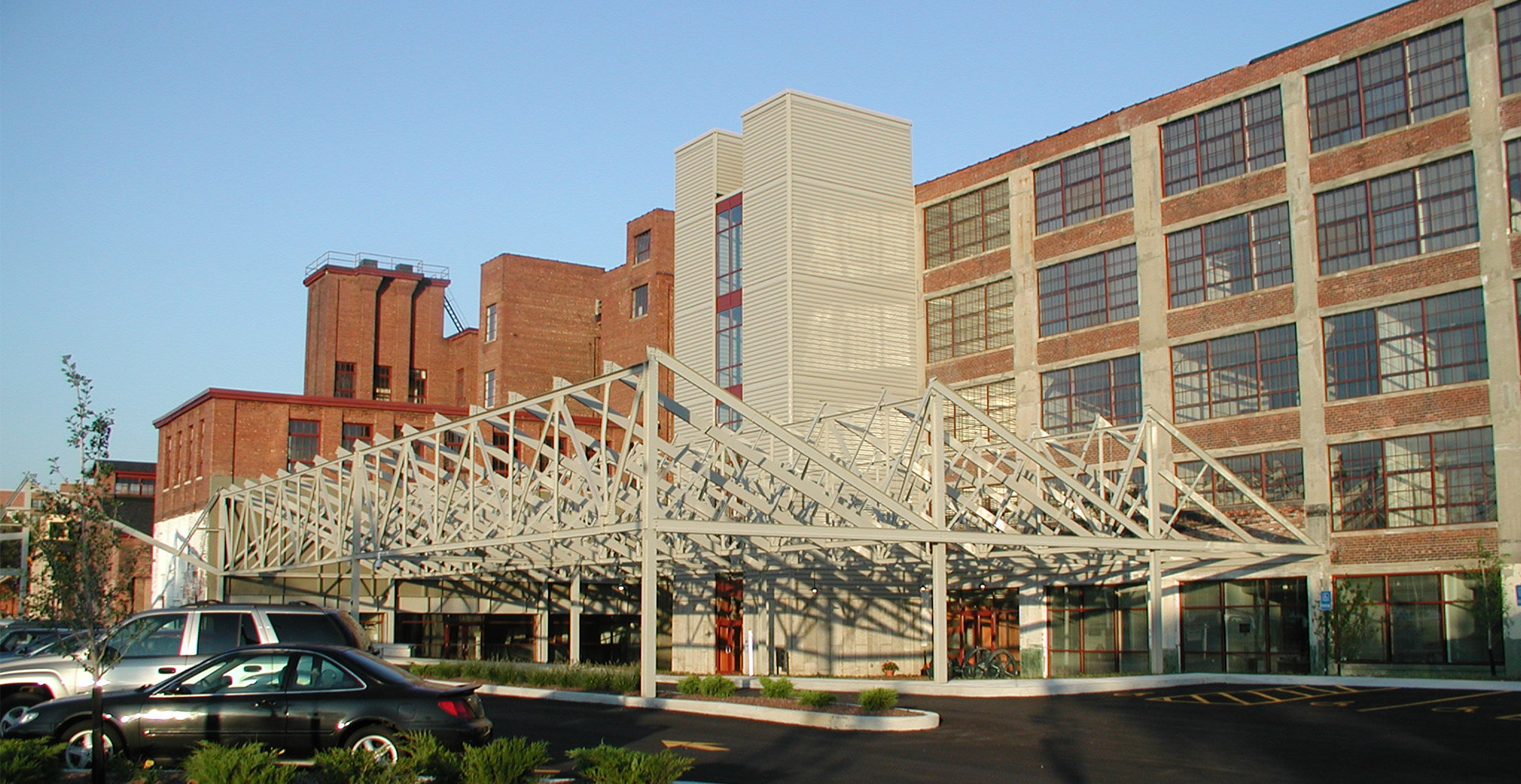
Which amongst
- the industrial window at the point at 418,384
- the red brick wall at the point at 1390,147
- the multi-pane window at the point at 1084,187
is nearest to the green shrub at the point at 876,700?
the red brick wall at the point at 1390,147

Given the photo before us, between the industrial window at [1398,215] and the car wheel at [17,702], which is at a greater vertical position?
the industrial window at [1398,215]

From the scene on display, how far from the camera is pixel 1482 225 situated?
3384cm

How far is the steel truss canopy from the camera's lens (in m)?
28.6

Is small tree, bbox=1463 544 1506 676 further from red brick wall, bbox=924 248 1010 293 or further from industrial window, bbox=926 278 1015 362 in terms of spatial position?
red brick wall, bbox=924 248 1010 293

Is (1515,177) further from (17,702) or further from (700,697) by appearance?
(17,702)

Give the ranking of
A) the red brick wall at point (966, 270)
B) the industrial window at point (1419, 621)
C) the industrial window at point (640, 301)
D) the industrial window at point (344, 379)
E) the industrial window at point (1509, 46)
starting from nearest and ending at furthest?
the industrial window at point (1419, 621), the industrial window at point (1509, 46), the red brick wall at point (966, 270), the industrial window at point (640, 301), the industrial window at point (344, 379)

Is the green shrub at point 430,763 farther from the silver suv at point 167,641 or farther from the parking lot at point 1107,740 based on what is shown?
the silver suv at point 167,641

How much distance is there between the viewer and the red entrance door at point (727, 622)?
45844 mm

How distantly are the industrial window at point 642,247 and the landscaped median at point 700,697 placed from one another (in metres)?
30.7

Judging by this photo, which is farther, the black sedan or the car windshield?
the car windshield

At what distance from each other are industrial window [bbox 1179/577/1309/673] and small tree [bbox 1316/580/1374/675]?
96 centimetres

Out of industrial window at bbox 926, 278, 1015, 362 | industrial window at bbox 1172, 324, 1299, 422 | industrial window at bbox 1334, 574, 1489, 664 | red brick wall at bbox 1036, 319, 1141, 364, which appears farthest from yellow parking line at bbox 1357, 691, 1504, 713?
industrial window at bbox 926, 278, 1015, 362

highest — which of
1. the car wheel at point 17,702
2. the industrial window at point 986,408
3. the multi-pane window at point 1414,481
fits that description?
the industrial window at point 986,408

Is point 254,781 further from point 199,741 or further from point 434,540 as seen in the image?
point 434,540
